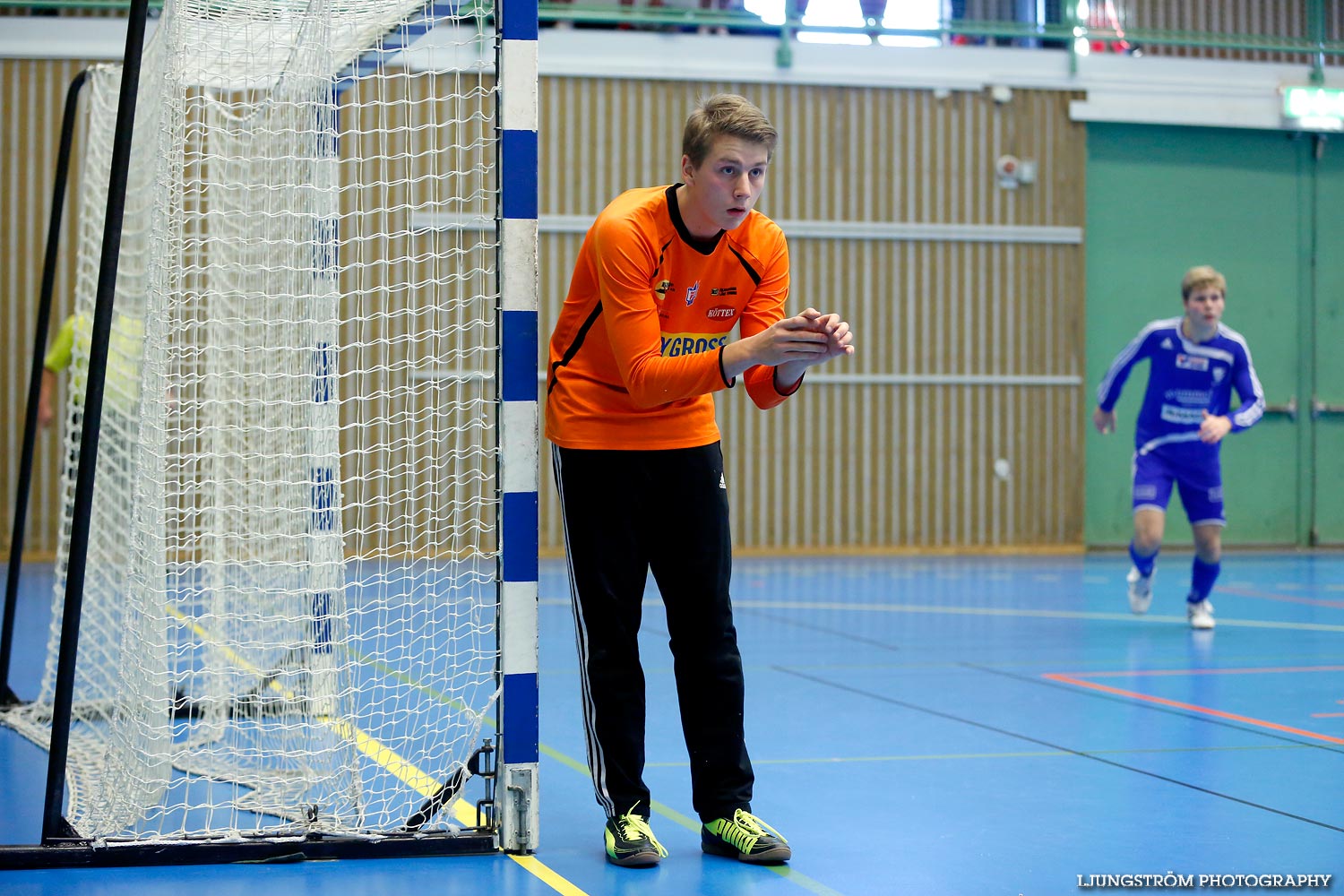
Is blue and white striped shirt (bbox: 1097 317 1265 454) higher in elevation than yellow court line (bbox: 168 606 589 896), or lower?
higher

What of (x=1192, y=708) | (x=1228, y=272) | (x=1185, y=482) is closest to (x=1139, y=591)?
(x=1185, y=482)

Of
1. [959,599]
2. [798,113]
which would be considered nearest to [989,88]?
[798,113]

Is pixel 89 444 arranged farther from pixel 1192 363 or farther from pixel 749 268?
pixel 1192 363

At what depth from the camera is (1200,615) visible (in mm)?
7344

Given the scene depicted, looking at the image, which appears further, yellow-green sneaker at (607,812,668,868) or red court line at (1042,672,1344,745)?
red court line at (1042,672,1344,745)

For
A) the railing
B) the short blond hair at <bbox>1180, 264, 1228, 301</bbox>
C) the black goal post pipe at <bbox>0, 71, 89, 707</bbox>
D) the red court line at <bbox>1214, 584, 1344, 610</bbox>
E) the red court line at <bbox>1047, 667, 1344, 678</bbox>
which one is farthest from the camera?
the railing

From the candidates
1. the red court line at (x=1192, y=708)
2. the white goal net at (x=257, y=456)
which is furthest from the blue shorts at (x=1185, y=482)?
the white goal net at (x=257, y=456)

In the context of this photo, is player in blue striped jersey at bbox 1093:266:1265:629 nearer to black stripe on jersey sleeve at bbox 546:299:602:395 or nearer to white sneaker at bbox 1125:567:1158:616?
white sneaker at bbox 1125:567:1158:616

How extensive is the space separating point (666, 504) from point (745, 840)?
767mm

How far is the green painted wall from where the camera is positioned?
539 inches

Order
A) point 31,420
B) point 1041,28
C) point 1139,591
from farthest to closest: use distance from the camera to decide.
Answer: point 1041,28 < point 1139,591 < point 31,420

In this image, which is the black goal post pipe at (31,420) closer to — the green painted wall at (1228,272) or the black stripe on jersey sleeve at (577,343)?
the black stripe on jersey sleeve at (577,343)

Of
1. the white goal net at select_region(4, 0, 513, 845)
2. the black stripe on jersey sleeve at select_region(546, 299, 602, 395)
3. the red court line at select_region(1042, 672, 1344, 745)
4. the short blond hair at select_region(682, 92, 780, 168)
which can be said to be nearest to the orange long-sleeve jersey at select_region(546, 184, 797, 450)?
the black stripe on jersey sleeve at select_region(546, 299, 602, 395)

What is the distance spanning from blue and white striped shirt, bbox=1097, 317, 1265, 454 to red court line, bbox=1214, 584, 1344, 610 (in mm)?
1921
